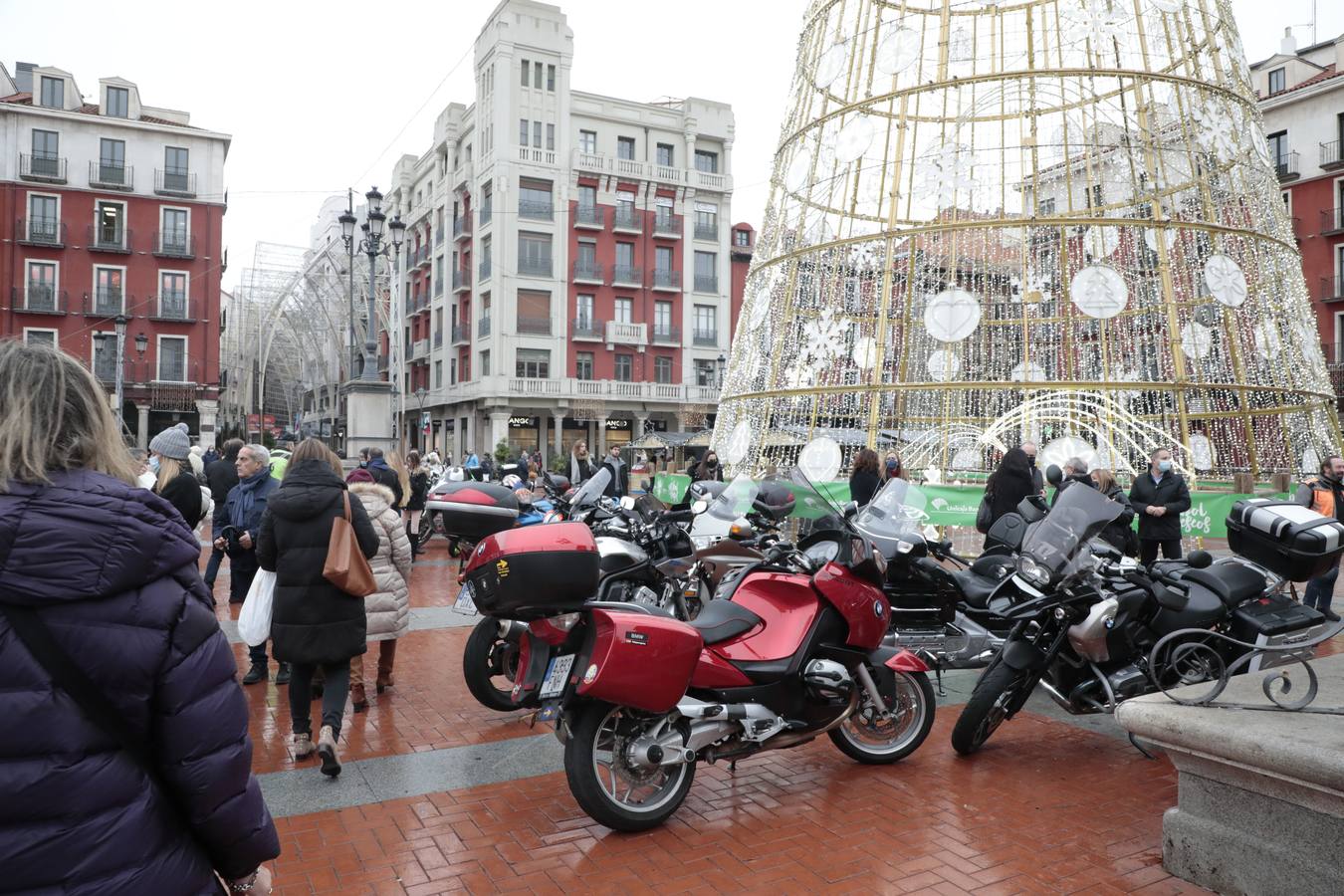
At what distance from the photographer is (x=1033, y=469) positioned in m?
9.50

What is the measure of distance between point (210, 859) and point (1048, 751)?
14.8 ft

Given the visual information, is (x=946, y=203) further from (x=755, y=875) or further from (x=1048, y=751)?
(x=755, y=875)

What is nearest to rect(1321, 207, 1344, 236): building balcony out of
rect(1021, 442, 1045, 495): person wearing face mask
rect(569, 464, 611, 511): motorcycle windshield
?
rect(1021, 442, 1045, 495): person wearing face mask

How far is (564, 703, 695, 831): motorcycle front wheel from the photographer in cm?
393

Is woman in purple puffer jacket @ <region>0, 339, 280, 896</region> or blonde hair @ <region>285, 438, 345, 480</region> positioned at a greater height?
blonde hair @ <region>285, 438, 345, 480</region>

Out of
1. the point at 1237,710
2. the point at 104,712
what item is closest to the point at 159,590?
the point at 104,712

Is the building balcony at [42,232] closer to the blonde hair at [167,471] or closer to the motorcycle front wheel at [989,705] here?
the blonde hair at [167,471]

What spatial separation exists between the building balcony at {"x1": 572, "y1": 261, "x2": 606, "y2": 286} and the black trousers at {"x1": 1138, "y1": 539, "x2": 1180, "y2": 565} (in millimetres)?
35879

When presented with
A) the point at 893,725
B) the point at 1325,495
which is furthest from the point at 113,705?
the point at 1325,495

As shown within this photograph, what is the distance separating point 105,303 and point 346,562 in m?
40.0

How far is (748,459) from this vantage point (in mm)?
12125

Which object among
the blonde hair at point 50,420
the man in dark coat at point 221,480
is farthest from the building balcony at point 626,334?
the blonde hair at point 50,420

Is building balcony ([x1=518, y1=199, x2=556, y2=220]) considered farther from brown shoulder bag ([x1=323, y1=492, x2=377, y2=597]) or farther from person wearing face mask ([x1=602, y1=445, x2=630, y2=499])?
brown shoulder bag ([x1=323, y1=492, x2=377, y2=597])

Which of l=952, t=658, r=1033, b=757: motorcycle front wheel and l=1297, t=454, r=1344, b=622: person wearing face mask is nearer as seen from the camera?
l=952, t=658, r=1033, b=757: motorcycle front wheel
